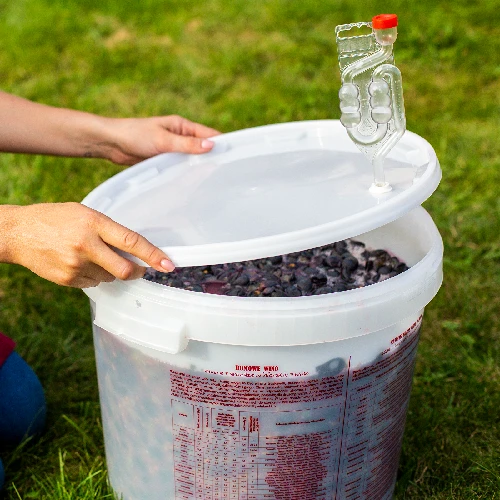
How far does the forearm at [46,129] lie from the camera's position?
1576 millimetres

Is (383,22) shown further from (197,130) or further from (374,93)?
(197,130)

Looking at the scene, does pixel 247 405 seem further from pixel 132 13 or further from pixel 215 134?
pixel 132 13

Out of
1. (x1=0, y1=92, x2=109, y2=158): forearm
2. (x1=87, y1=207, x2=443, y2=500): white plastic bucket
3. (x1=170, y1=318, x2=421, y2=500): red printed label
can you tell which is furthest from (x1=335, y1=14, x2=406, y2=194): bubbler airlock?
(x1=0, y1=92, x2=109, y2=158): forearm

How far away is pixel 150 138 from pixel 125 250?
0.52m

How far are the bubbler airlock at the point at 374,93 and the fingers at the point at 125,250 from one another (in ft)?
1.22

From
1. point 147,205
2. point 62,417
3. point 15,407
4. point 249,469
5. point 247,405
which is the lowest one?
point 62,417

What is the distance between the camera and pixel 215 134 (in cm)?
159

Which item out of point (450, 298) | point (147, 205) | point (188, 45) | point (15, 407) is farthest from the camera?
point (188, 45)

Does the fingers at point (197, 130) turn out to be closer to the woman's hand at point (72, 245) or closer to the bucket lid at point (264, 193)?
the bucket lid at point (264, 193)

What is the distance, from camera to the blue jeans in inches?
62.2

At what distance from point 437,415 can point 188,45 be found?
2.25 meters

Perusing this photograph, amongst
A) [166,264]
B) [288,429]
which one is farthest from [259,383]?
[166,264]

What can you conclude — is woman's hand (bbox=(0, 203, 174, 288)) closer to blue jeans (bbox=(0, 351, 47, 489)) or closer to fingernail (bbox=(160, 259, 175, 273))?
fingernail (bbox=(160, 259, 175, 273))

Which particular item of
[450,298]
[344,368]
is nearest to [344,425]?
[344,368]
